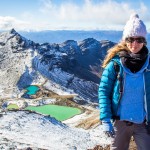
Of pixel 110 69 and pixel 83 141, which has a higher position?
pixel 110 69

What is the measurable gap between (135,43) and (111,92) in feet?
4.32

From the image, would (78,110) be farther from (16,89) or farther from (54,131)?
(54,131)

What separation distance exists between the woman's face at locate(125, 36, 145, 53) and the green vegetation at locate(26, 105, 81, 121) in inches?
3027

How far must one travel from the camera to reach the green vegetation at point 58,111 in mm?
89206

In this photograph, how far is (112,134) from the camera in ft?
28.0

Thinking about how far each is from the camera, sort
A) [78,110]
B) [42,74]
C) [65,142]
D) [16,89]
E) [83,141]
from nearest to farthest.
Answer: [65,142] < [83,141] < [78,110] < [16,89] < [42,74]

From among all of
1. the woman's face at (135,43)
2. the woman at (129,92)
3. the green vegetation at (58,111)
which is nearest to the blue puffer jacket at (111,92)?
the woman at (129,92)

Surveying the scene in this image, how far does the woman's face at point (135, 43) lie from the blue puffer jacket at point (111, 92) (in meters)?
0.44

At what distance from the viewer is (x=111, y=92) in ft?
28.6

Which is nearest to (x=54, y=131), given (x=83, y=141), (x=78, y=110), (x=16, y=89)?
(x=83, y=141)

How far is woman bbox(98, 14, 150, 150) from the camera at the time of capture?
846 cm

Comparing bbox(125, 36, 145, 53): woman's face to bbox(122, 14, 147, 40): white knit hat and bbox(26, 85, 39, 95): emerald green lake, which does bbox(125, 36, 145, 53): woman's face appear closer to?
bbox(122, 14, 147, 40): white knit hat

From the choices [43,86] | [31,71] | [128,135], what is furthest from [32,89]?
[128,135]

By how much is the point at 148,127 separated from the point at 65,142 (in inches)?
779
